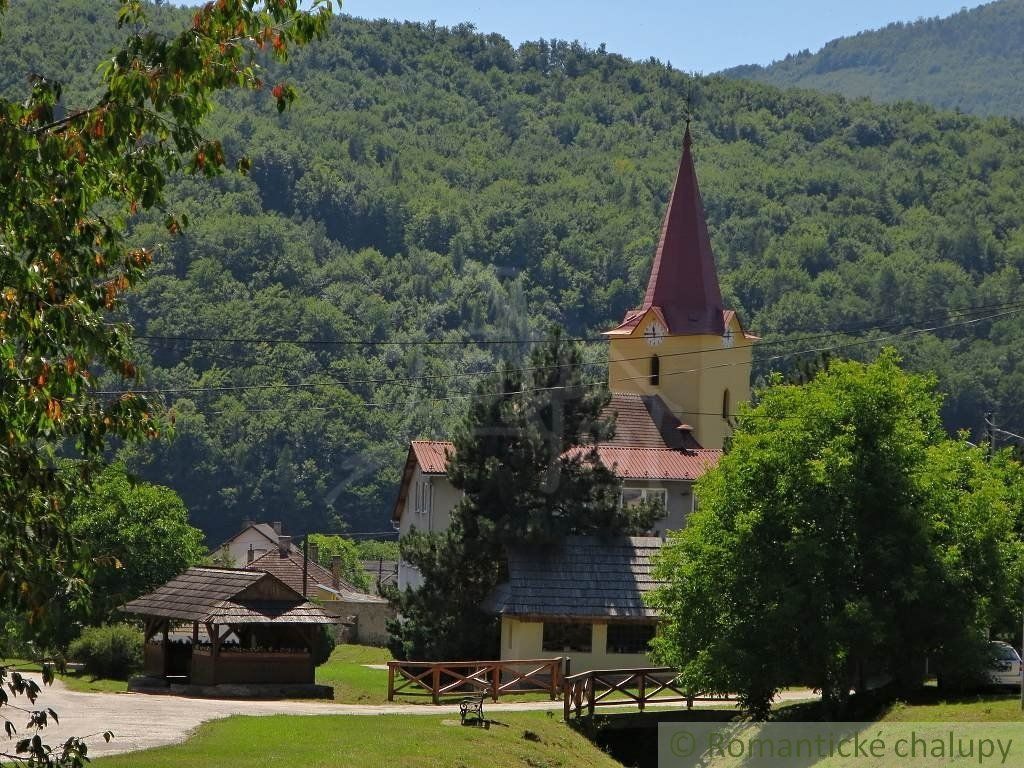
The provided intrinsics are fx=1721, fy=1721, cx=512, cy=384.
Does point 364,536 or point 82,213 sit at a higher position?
point 82,213

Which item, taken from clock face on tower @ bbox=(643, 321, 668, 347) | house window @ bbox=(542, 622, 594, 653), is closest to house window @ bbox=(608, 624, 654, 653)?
house window @ bbox=(542, 622, 594, 653)

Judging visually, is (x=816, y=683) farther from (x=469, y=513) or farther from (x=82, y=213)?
(x=82, y=213)

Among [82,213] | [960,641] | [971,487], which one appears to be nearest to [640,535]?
[971,487]

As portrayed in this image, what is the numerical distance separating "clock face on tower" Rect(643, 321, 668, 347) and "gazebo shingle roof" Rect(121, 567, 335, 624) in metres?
33.2

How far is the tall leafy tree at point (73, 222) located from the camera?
10.3m

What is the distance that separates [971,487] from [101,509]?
24.5 m

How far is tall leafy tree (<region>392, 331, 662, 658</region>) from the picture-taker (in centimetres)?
4538

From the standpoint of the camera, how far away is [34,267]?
1040 centimetres

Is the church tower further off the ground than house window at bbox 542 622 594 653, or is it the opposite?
the church tower

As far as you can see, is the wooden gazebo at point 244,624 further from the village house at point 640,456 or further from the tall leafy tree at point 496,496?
the village house at point 640,456

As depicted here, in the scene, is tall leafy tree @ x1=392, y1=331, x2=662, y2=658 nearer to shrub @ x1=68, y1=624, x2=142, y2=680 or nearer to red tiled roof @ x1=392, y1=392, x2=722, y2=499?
shrub @ x1=68, y1=624, x2=142, y2=680

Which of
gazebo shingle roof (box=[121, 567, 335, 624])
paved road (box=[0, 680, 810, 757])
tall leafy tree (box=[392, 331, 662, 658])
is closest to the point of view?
paved road (box=[0, 680, 810, 757])

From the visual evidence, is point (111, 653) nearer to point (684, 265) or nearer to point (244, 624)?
point (244, 624)

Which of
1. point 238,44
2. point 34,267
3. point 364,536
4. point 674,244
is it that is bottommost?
point 364,536
